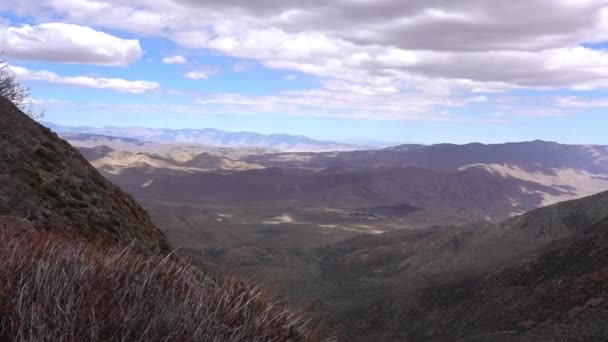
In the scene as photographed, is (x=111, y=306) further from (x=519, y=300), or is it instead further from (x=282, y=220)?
(x=282, y=220)

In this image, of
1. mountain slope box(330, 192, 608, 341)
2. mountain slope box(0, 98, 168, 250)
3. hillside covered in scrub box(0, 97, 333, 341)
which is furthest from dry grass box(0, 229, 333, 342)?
mountain slope box(330, 192, 608, 341)

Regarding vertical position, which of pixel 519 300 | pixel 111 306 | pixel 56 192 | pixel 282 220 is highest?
pixel 56 192

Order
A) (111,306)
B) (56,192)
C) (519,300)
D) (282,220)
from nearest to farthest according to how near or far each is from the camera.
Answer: (111,306) < (56,192) < (519,300) < (282,220)

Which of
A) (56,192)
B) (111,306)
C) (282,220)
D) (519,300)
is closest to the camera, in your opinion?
(111,306)

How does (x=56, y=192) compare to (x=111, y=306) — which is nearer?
(x=111, y=306)

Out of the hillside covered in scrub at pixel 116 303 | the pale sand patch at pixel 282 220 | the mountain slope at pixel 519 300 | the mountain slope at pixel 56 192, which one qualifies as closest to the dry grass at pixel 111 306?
the hillside covered in scrub at pixel 116 303

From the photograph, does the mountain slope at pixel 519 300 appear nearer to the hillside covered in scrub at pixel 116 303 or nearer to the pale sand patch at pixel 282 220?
the hillside covered in scrub at pixel 116 303

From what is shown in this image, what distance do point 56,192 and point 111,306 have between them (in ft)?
37.1

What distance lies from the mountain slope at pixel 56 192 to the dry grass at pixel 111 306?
6395 mm

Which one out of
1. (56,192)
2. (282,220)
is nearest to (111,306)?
(56,192)

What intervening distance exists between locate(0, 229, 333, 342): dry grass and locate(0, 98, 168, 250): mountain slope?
6395mm

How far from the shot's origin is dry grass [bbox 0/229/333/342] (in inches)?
194

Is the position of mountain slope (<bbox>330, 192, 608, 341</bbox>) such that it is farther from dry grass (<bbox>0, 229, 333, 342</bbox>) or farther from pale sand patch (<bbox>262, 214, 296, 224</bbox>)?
pale sand patch (<bbox>262, 214, 296, 224</bbox>)

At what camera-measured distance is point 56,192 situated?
15.6 m
